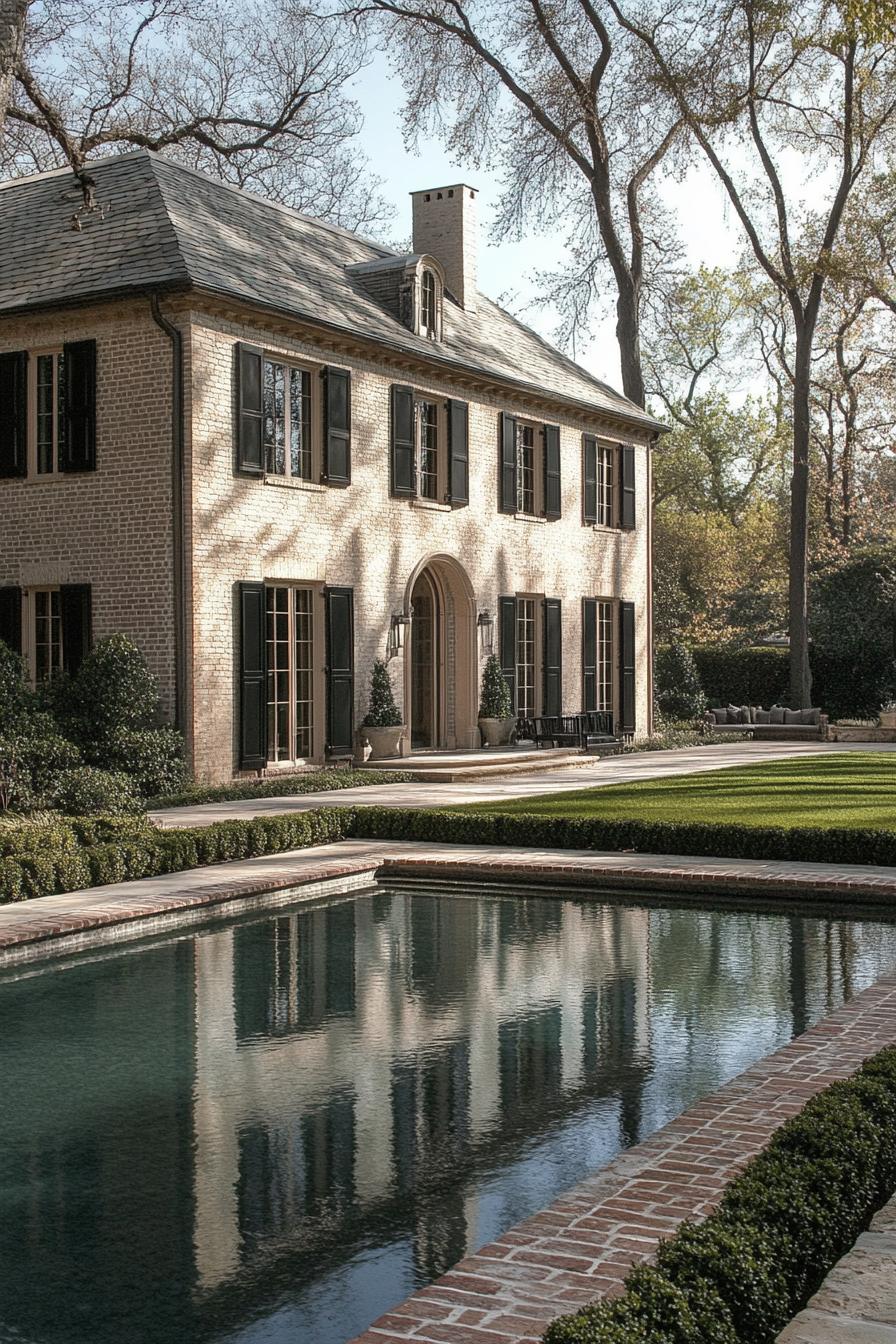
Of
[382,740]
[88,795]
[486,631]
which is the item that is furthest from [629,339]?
[88,795]

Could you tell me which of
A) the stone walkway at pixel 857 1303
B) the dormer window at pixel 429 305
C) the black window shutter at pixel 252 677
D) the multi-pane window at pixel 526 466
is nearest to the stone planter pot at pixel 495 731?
the multi-pane window at pixel 526 466

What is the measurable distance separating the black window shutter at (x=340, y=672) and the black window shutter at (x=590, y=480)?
287 inches

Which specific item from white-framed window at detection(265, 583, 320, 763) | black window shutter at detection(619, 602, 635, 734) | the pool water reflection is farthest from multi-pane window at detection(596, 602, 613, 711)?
the pool water reflection

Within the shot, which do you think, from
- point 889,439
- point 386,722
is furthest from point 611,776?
point 889,439

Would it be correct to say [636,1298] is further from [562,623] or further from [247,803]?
[562,623]

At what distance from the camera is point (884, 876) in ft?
35.1

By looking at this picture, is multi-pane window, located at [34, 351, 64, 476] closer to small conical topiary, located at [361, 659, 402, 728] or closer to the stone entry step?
small conical topiary, located at [361, 659, 402, 728]

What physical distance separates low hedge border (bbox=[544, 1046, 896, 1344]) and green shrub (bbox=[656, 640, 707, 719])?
25.6 m

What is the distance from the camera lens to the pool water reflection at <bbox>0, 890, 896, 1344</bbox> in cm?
444

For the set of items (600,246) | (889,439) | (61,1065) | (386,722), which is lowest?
(61,1065)

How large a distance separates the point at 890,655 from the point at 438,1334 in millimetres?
30249

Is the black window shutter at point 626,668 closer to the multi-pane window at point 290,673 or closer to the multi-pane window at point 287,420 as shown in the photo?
the multi-pane window at point 290,673

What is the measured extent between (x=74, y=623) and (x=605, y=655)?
37.6 feet

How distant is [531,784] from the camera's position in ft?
61.1
